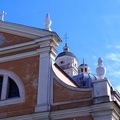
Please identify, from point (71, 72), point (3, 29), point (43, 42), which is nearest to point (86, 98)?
point (43, 42)

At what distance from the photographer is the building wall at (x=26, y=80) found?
13224 millimetres

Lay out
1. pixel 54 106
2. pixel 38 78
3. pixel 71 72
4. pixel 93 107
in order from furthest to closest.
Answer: pixel 71 72, pixel 38 78, pixel 54 106, pixel 93 107

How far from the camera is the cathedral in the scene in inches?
476

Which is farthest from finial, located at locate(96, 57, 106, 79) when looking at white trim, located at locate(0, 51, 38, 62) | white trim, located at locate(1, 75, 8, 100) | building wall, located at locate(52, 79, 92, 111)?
white trim, located at locate(1, 75, 8, 100)

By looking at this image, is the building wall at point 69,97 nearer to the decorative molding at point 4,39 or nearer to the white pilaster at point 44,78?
the white pilaster at point 44,78

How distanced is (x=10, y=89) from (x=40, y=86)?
1.57 meters

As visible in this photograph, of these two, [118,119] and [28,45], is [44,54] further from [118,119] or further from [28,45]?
[118,119]

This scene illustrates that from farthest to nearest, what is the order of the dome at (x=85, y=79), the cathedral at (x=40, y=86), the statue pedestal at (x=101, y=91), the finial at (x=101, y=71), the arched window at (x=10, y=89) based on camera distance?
the dome at (x=85, y=79) < the arched window at (x=10, y=89) < the finial at (x=101, y=71) < the cathedral at (x=40, y=86) < the statue pedestal at (x=101, y=91)

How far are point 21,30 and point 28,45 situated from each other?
917 millimetres

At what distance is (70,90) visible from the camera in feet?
41.9

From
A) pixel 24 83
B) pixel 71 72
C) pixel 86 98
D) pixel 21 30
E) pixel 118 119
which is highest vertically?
pixel 71 72

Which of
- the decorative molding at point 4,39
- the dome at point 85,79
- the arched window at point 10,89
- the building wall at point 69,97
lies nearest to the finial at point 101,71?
the building wall at point 69,97

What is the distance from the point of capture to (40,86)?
13305mm

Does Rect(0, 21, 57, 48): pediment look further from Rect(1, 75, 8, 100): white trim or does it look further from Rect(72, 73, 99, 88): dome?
Rect(72, 73, 99, 88): dome
